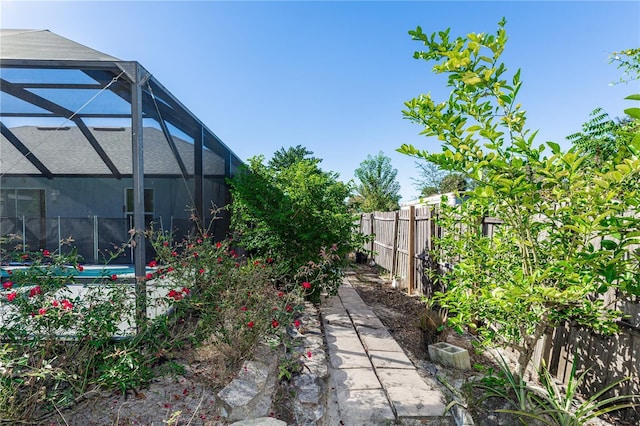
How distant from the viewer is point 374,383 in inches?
110

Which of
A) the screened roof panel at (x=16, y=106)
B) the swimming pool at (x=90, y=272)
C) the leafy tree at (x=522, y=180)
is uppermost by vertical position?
the screened roof panel at (x=16, y=106)

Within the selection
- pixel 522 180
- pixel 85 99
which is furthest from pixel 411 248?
pixel 85 99

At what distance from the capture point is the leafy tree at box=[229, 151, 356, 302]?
483cm

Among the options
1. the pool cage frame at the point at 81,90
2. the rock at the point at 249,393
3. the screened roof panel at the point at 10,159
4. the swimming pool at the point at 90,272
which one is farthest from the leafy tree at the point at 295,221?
the screened roof panel at the point at 10,159

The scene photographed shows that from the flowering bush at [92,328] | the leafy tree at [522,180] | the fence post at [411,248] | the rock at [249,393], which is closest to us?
the leafy tree at [522,180]

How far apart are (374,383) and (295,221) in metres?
2.65

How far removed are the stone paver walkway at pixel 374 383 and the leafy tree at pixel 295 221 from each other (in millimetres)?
1029

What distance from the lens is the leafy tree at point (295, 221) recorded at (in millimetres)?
4832

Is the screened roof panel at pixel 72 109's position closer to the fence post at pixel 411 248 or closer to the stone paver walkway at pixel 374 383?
the stone paver walkway at pixel 374 383

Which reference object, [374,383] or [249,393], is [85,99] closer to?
[249,393]

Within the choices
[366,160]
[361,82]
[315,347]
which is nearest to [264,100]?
[361,82]

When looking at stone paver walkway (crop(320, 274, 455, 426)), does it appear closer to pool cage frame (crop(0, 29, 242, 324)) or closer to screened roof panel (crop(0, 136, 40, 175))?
pool cage frame (crop(0, 29, 242, 324))

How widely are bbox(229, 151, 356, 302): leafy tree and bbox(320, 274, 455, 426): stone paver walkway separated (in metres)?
1.03

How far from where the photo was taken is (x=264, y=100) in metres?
9.60
